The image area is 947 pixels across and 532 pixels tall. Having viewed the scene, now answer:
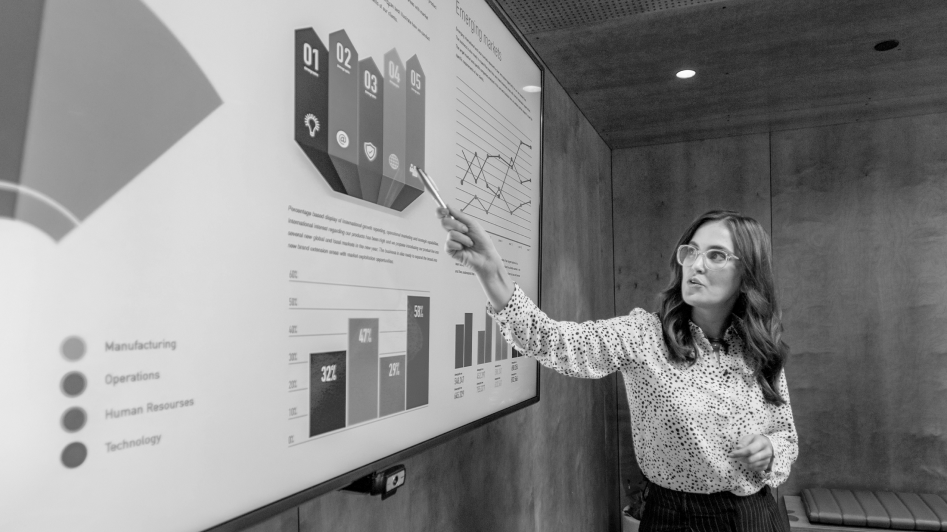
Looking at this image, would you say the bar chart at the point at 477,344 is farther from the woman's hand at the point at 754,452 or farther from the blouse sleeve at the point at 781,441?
the blouse sleeve at the point at 781,441

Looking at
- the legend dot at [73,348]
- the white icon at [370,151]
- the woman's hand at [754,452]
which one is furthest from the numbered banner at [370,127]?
the woman's hand at [754,452]

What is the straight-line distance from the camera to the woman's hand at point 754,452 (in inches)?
64.9

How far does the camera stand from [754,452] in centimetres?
166

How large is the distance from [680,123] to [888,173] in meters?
1.29

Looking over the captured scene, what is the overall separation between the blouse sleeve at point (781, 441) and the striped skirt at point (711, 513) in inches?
3.7

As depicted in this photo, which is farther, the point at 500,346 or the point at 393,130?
the point at 500,346

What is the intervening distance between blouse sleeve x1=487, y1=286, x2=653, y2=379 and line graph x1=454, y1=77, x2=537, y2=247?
1.09ft

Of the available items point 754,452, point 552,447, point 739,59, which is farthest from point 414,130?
point 739,59

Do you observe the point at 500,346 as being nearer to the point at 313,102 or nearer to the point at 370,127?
the point at 370,127

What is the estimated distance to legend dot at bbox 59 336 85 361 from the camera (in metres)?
0.64

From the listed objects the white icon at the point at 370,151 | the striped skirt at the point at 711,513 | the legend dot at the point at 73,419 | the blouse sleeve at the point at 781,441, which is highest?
the white icon at the point at 370,151

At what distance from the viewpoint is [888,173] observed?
376cm

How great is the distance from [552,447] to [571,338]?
1.29 m

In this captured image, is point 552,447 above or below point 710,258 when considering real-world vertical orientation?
below
